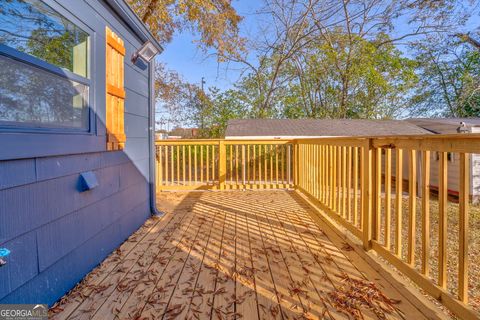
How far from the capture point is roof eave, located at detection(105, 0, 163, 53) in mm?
2493

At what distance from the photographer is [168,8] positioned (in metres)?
7.14

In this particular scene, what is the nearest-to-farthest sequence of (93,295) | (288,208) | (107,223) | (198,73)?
(93,295) < (107,223) < (288,208) < (198,73)

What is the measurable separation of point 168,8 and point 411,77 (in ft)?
45.9

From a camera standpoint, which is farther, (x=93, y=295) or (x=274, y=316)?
(x=93, y=295)

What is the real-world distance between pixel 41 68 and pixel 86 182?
825 millimetres

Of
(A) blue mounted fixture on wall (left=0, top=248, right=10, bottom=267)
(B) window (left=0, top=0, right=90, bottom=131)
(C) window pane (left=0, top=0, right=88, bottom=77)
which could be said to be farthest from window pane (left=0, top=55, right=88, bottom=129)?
(A) blue mounted fixture on wall (left=0, top=248, right=10, bottom=267)

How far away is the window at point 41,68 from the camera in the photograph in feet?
4.75

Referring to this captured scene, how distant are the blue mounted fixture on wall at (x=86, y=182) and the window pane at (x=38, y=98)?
14.7 inches

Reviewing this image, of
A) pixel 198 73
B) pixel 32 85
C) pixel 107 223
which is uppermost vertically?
pixel 198 73

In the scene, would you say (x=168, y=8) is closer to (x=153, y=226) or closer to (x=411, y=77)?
(x=153, y=226)

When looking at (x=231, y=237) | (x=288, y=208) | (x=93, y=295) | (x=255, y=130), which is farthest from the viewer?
(x=255, y=130)

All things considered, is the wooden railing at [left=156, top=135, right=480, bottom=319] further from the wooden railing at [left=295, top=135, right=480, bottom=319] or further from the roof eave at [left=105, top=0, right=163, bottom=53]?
the roof eave at [left=105, top=0, right=163, bottom=53]

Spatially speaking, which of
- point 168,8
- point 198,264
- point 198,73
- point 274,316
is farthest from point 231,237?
point 198,73

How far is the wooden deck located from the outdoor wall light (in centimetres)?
203
